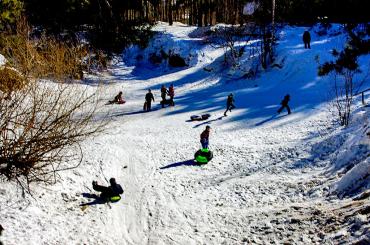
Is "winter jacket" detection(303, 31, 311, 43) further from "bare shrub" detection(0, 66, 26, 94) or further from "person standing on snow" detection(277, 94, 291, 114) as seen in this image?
"bare shrub" detection(0, 66, 26, 94)

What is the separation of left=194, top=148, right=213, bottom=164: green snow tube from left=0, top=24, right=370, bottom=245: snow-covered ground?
31cm

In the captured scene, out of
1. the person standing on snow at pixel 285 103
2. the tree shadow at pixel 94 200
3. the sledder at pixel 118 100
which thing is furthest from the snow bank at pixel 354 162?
the sledder at pixel 118 100

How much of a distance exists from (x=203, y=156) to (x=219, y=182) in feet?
6.66

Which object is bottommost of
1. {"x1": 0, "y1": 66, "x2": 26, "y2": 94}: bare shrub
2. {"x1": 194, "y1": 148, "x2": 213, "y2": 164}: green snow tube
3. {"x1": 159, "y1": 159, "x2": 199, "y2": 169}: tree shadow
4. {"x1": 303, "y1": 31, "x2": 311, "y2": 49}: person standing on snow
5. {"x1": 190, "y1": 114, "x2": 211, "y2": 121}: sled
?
{"x1": 159, "y1": 159, "x2": 199, "y2": 169}: tree shadow

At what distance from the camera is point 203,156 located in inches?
668

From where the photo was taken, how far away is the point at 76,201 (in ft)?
42.2

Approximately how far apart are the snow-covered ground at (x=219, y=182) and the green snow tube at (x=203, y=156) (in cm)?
31

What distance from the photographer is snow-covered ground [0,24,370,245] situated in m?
11.0

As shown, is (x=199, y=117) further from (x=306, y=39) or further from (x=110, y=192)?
(x=306, y=39)

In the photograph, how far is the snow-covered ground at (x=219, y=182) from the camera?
10984 millimetres

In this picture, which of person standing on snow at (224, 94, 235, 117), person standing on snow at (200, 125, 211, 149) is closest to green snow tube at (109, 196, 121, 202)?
person standing on snow at (200, 125, 211, 149)

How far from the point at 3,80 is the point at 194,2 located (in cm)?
4162

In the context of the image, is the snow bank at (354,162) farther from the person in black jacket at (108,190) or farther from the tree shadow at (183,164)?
the person in black jacket at (108,190)

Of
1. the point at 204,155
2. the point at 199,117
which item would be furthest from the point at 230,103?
the point at 204,155
